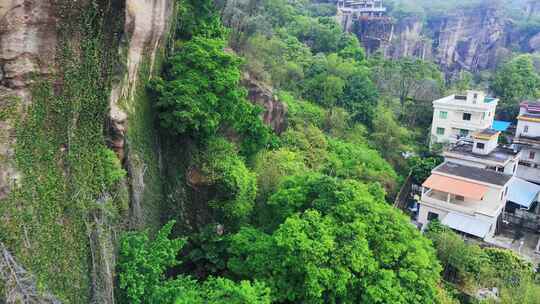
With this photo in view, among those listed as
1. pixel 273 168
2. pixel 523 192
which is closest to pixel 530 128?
pixel 523 192

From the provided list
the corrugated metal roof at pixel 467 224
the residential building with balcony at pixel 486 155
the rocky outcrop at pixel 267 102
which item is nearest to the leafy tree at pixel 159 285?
the rocky outcrop at pixel 267 102

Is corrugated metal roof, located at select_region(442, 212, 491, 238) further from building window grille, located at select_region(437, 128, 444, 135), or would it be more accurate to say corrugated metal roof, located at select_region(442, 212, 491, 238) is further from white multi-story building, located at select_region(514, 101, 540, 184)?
building window grille, located at select_region(437, 128, 444, 135)

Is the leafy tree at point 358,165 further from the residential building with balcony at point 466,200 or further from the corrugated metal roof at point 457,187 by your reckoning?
the corrugated metal roof at point 457,187

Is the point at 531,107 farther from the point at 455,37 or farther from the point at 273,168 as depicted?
the point at 455,37

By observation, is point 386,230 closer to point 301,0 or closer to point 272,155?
point 272,155

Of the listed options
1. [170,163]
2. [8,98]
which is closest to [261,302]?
[170,163]

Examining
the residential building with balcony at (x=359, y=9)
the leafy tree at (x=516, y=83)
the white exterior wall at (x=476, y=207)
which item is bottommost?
the white exterior wall at (x=476, y=207)

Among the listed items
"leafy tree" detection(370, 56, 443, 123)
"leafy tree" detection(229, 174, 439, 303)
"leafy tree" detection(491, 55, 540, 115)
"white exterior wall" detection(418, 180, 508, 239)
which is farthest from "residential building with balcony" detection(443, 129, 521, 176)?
"leafy tree" detection(229, 174, 439, 303)
